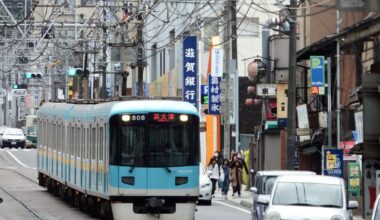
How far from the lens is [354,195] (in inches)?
1122

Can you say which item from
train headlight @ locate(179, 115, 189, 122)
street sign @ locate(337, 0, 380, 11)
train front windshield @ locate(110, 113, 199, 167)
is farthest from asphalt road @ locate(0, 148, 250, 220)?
street sign @ locate(337, 0, 380, 11)

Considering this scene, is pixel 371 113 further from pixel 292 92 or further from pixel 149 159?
pixel 149 159

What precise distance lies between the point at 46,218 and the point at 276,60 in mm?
16849

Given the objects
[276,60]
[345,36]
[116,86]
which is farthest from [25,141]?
[345,36]

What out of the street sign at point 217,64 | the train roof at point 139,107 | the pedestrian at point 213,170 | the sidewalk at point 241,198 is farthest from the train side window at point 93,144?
the street sign at point 217,64

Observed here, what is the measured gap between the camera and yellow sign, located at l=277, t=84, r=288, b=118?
122ft

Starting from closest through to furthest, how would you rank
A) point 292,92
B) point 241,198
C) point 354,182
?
point 292,92, point 354,182, point 241,198

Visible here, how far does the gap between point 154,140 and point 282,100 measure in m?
14.2

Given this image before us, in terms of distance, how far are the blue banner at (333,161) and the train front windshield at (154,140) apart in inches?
180

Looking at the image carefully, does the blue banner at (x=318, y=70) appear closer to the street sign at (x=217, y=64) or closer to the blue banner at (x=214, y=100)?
the blue banner at (x=214, y=100)

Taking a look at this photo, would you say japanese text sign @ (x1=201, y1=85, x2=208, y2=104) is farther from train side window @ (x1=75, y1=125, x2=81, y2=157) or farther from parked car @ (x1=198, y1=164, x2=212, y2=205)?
train side window @ (x1=75, y1=125, x2=81, y2=157)

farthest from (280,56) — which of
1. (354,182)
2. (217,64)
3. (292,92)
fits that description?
(354,182)

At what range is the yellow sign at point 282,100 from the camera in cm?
3709

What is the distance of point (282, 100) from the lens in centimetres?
3706
